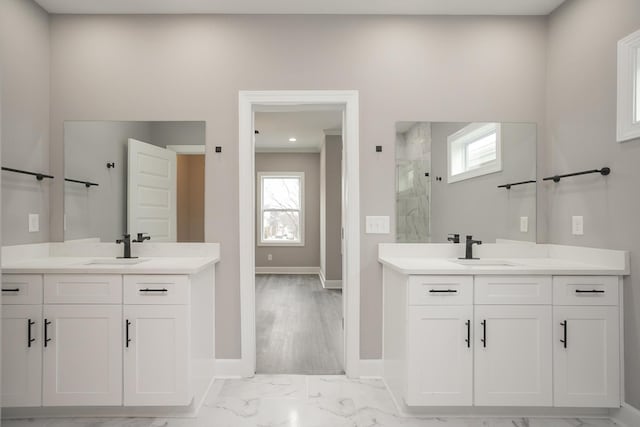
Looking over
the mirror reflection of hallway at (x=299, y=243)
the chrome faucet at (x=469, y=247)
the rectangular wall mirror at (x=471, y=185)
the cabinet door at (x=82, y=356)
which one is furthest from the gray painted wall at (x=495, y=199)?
the cabinet door at (x=82, y=356)

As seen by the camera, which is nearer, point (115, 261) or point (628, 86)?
point (628, 86)

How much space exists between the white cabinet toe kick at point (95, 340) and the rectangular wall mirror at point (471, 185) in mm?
1611

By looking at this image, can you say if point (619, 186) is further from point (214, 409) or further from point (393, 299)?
point (214, 409)

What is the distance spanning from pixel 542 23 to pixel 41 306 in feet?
12.2

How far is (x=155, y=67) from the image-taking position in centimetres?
279

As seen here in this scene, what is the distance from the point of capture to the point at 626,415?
7.29ft

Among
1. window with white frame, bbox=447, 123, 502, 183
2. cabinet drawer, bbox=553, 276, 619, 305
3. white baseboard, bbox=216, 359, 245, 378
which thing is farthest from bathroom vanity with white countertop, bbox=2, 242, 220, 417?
cabinet drawer, bbox=553, 276, 619, 305

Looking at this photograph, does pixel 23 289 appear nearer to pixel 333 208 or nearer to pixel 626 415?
pixel 626 415

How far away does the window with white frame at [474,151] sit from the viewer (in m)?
2.84

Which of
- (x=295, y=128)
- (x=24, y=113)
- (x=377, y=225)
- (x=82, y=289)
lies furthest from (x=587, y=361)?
(x=295, y=128)

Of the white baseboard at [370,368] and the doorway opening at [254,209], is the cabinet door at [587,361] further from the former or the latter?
the doorway opening at [254,209]

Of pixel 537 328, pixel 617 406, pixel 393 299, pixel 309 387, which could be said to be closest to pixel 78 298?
pixel 309 387

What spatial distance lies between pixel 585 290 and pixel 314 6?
2.45 meters

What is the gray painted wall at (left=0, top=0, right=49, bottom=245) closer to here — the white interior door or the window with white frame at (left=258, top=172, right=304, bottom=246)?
the white interior door
